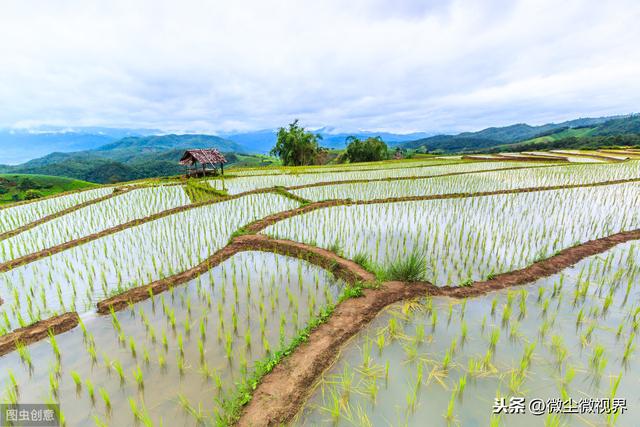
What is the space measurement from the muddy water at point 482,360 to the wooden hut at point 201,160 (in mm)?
17880

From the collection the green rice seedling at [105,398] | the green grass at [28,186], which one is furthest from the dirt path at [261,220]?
the green grass at [28,186]

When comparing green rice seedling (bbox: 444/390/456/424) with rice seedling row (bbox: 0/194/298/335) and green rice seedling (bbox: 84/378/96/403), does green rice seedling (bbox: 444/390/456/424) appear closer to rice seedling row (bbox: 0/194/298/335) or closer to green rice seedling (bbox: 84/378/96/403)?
green rice seedling (bbox: 84/378/96/403)

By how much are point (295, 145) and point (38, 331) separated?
1296 inches

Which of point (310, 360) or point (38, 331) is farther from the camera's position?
point (38, 331)

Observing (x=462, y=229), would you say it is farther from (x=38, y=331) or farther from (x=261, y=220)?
(x=38, y=331)

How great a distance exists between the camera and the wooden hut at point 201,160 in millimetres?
18922

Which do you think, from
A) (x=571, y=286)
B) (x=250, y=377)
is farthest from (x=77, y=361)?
(x=571, y=286)

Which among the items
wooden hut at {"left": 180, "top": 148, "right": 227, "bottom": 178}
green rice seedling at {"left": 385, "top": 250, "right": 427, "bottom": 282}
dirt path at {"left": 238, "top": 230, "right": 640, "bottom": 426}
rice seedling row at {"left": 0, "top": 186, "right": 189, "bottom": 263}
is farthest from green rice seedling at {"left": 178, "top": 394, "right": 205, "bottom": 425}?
wooden hut at {"left": 180, "top": 148, "right": 227, "bottom": 178}

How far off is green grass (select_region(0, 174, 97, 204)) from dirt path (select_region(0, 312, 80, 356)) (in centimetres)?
3889

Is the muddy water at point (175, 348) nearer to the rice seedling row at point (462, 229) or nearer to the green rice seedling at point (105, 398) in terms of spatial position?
the green rice seedling at point (105, 398)

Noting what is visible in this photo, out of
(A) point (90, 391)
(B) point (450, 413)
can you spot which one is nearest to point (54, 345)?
(A) point (90, 391)

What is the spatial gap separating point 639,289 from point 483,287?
2122 mm

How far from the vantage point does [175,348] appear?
3045mm

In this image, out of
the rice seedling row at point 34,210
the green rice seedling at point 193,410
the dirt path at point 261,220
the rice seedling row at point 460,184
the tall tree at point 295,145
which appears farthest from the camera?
the tall tree at point 295,145
